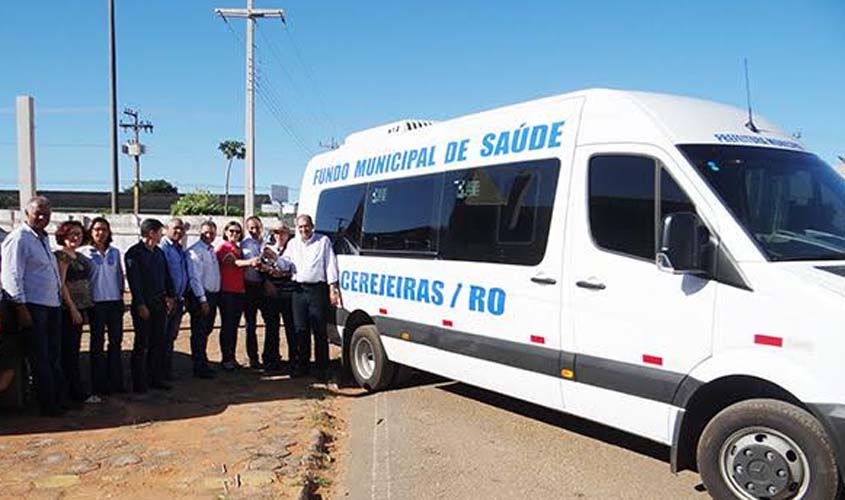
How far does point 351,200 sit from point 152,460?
368cm

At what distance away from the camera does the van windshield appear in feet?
13.8

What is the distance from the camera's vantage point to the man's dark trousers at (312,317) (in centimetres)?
805

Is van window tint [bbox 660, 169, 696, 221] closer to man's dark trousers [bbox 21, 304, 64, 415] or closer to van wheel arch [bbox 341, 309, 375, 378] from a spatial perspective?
van wheel arch [bbox 341, 309, 375, 378]

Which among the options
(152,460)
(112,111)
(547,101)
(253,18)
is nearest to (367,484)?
(152,460)

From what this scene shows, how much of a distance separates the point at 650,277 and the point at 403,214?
3081mm

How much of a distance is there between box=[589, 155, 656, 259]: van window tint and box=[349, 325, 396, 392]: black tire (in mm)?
3175

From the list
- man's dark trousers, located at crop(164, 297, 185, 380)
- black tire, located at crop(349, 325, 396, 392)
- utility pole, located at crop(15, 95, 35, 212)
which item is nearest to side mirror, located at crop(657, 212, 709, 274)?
black tire, located at crop(349, 325, 396, 392)

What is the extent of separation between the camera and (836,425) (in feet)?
12.0

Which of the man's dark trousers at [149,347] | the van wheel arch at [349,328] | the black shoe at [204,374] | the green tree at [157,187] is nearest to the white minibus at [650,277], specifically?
the van wheel arch at [349,328]

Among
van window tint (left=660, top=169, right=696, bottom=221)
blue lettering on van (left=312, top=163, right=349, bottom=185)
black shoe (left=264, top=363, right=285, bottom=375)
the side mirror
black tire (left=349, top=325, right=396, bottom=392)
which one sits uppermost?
Result: blue lettering on van (left=312, top=163, right=349, bottom=185)

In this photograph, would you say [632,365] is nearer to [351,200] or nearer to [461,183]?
[461,183]

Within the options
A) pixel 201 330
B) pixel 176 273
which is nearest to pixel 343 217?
pixel 176 273

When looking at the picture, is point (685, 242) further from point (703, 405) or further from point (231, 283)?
point (231, 283)

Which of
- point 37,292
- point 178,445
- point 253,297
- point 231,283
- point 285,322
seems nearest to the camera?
point 178,445
